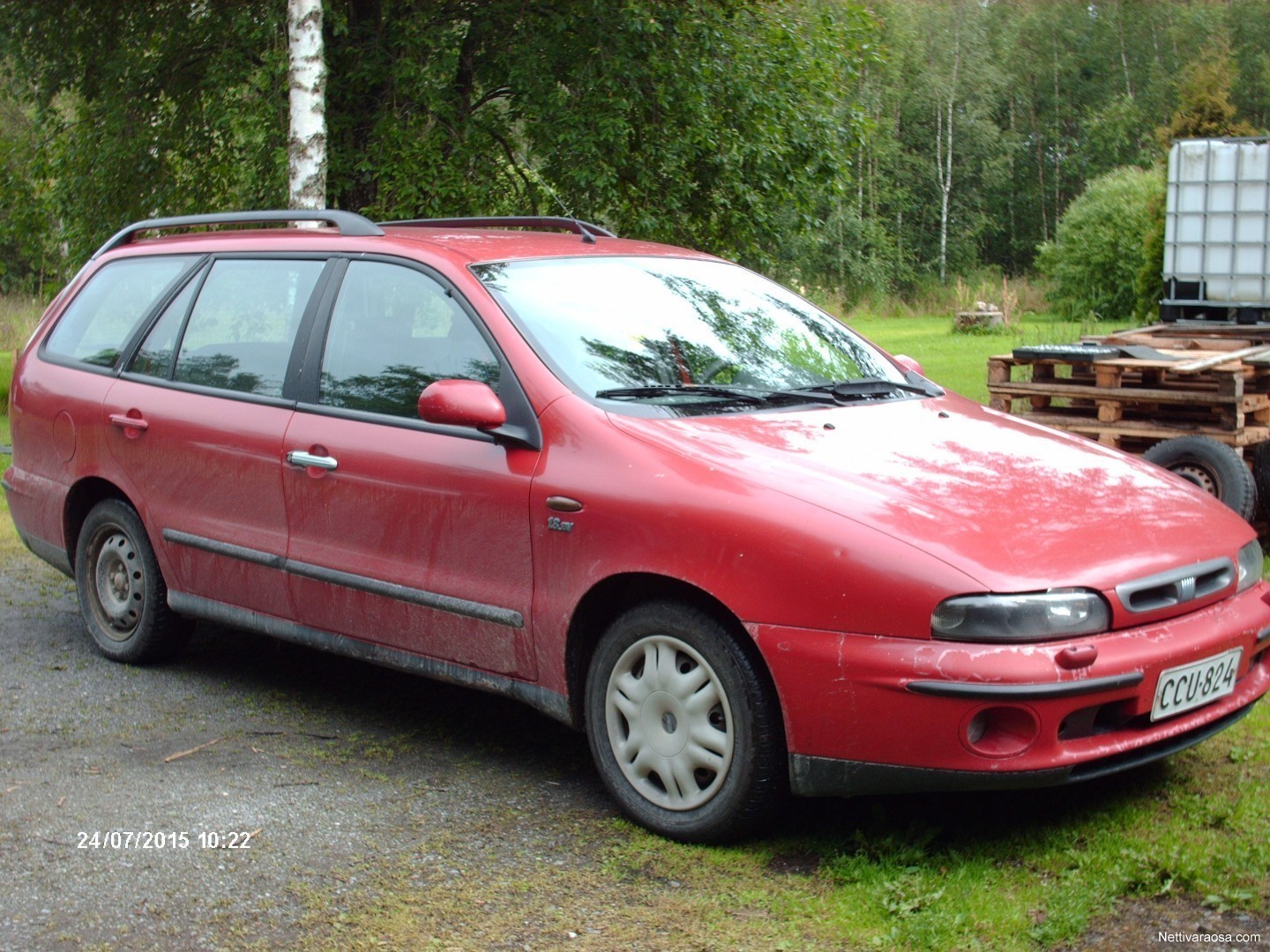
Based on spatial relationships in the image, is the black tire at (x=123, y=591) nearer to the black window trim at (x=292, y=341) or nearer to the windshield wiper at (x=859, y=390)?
the black window trim at (x=292, y=341)

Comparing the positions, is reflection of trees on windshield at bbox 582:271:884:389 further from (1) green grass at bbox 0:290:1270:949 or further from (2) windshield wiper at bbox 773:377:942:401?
(1) green grass at bbox 0:290:1270:949

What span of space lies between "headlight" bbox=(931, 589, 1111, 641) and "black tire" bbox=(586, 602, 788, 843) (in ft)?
1.79

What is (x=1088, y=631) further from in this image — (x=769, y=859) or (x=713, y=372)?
(x=713, y=372)

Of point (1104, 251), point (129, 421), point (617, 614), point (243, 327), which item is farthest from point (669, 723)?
point (1104, 251)

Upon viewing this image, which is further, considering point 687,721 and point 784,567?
point 687,721

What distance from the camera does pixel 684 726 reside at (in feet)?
12.9

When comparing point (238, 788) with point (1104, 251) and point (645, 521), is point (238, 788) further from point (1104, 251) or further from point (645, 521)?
point (1104, 251)

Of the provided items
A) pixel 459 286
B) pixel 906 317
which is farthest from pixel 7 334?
pixel 459 286

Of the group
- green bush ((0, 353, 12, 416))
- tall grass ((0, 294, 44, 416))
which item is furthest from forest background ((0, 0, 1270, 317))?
tall grass ((0, 294, 44, 416))

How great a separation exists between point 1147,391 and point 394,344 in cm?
522

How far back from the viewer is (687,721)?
3.93 m

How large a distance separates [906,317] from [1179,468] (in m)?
29.5

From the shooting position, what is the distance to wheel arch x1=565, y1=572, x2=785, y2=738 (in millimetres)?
3822

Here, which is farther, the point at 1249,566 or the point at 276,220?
the point at 276,220
